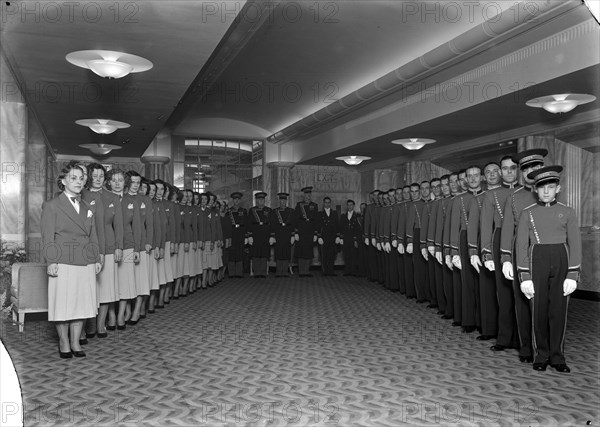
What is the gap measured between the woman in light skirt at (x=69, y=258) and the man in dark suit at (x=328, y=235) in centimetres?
807

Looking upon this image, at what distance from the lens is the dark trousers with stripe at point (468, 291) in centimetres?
637

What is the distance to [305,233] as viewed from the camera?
1275 cm

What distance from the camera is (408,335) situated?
20.0ft

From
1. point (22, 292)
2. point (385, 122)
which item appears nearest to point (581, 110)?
point (385, 122)

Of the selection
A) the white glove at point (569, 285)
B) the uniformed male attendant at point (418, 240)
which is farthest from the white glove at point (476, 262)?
the uniformed male attendant at point (418, 240)

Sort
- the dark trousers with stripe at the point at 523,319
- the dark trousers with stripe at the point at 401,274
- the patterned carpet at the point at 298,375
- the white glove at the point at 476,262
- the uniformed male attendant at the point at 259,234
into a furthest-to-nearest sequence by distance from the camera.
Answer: the uniformed male attendant at the point at 259,234 < the dark trousers with stripe at the point at 401,274 < the white glove at the point at 476,262 < the dark trousers with stripe at the point at 523,319 < the patterned carpet at the point at 298,375

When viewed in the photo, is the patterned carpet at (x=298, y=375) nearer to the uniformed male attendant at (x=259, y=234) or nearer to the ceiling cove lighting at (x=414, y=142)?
the ceiling cove lighting at (x=414, y=142)

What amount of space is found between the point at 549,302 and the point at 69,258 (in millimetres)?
4157

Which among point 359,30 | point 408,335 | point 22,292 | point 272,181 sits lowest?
point 408,335

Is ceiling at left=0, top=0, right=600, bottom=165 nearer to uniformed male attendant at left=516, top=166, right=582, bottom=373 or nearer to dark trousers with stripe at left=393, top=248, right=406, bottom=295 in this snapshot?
uniformed male attendant at left=516, top=166, right=582, bottom=373

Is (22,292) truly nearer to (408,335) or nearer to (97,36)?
(97,36)

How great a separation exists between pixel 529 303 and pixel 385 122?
5756 millimetres

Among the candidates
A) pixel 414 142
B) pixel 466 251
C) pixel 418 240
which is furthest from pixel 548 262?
pixel 414 142

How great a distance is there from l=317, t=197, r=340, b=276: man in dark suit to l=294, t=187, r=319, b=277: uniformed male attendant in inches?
6.9
